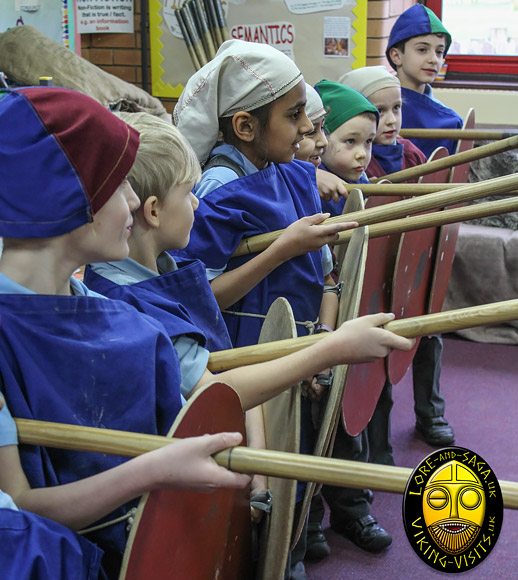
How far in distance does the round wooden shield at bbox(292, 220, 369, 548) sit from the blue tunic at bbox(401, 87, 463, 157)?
5.58 ft

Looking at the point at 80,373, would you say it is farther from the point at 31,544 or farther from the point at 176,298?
the point at 176,298

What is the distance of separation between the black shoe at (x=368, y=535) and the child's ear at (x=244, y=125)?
4.05ft

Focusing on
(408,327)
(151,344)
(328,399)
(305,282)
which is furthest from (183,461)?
(305,282)

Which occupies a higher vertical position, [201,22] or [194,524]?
[201,22]

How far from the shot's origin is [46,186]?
1.11 meters

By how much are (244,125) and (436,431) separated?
5.46 feet

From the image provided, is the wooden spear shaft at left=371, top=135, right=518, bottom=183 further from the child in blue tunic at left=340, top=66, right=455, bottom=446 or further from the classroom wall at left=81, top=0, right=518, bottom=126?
the classroom wall at left=81, top=0, right=518, bottom=126

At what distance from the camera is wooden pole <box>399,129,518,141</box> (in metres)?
3.14

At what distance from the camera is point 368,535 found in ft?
8.19

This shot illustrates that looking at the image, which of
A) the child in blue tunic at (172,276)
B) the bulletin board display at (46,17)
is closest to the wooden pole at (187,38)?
the bulletin board display at (46,17)

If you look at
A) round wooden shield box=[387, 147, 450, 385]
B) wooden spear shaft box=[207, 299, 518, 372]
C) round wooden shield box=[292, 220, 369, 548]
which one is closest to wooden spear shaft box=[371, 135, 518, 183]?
round wooden shield box=[387, 147, 450, 385]

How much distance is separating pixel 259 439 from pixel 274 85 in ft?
2.88

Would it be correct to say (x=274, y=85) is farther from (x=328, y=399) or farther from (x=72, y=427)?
(x=72, y=427)

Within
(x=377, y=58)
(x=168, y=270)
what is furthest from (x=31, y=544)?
(x=377, y=58)
